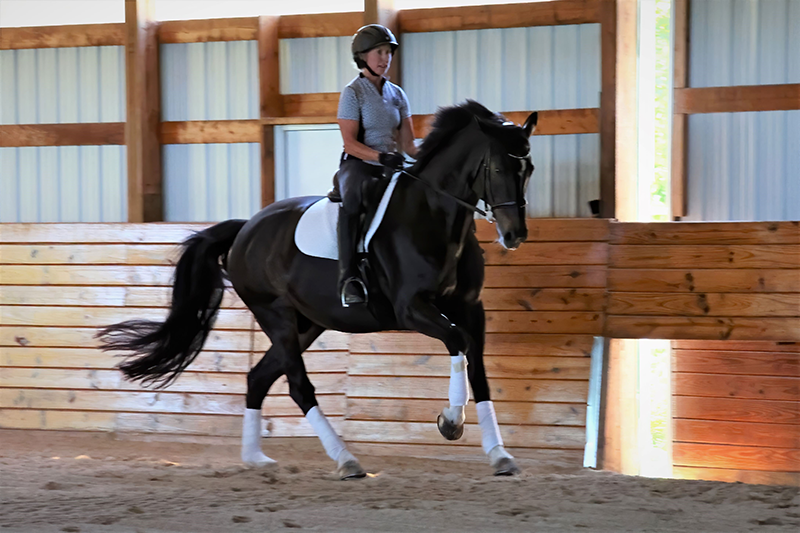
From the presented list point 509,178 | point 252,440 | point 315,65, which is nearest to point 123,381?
point 252,440

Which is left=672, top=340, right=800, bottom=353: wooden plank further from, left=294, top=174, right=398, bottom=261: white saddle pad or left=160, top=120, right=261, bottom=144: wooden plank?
left=160, top=120, right=261, bottom=144: wooden plank

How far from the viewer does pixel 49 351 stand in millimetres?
6406

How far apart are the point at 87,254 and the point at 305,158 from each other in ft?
5.88

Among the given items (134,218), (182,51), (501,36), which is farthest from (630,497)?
(182,51)

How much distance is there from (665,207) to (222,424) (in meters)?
3.49

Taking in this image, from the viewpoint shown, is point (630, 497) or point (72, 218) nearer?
point (630, 497)

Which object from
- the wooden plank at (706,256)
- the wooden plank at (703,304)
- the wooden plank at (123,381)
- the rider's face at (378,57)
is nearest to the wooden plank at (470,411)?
the wooden plank at (123,381)

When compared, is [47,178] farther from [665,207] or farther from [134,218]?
[665,207]

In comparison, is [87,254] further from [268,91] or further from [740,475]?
[740,475]

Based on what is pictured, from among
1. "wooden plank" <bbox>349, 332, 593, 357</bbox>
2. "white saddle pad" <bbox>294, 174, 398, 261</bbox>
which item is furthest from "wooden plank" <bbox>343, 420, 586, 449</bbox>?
"white saddle pad" <bbox>294, 174, 398, 261</bbox>

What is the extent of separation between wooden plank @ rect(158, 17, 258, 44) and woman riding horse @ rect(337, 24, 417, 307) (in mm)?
2670

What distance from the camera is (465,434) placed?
5.34 m

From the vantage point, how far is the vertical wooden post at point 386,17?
20.1ft

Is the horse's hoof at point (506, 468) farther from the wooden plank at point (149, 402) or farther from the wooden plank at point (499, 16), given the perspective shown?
the wooden plank at point (499, 16)
